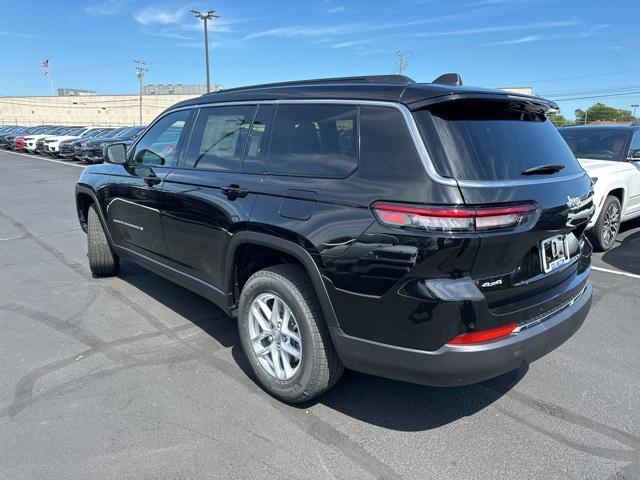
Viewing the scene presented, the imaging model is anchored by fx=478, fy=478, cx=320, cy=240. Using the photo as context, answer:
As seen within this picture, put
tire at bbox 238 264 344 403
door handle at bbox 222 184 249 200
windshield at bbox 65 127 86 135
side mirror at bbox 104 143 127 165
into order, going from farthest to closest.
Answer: windshield at bbox 65 127 86 135
side mirror at bbox 104 143 127 165
door handle at bbox 222 184 249 200
tire at bbox 238 264 344 403

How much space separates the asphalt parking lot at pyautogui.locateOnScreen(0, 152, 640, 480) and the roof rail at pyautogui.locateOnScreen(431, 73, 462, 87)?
1.95 meters

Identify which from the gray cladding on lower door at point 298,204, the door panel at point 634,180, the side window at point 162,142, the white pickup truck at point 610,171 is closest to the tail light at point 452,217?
the gray cladding on lower door at point 298,204

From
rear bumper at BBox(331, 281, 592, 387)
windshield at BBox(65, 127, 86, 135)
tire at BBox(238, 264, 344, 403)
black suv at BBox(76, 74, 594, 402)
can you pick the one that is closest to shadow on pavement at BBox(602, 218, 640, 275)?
black suv at BBox(76, 74, 594, 402)

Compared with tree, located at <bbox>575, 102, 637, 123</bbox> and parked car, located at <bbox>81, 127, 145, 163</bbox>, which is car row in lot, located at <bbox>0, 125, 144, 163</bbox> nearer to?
parked car, located at <bbox>81, 127, 145, 163</bbox>

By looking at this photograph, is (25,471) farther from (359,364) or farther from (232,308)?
(359,364)

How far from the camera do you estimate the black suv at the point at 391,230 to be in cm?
223

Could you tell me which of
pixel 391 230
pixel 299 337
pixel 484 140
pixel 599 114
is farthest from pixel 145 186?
pixel 599 114

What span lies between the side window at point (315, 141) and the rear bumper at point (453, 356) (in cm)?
91

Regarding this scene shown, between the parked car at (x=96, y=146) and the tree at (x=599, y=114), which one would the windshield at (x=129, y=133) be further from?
the tree at (x=599, y=114)

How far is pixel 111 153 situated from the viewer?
4.68 metres

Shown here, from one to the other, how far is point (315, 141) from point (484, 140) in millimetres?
943

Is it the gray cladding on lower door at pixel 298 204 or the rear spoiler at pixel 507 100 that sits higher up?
the rear spoiler at pixel 507 100

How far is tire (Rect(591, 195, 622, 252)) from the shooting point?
627 cm

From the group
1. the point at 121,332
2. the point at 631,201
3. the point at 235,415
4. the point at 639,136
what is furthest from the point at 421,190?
the point at 639,136
